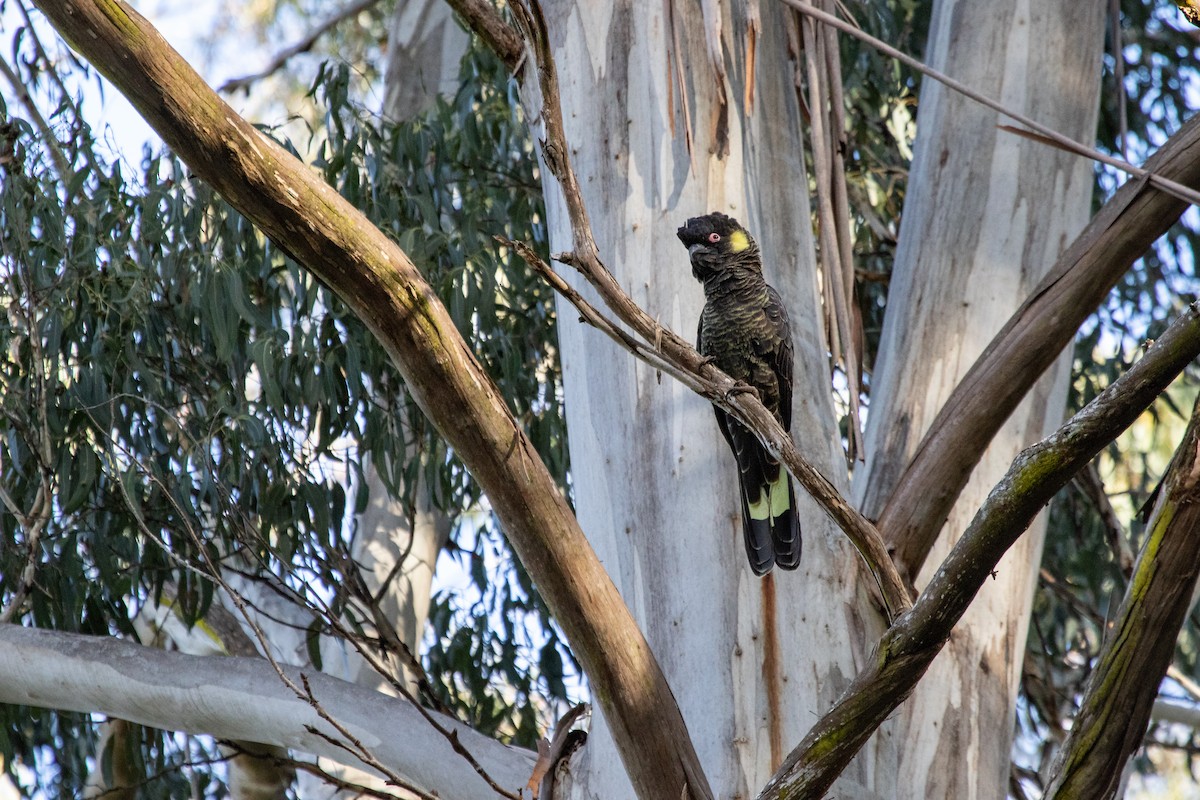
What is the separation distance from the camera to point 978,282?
255 centimetres

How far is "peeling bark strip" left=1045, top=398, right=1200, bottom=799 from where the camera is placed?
4.61ft

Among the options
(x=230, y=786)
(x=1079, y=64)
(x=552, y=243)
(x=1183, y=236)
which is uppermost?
(x=1183, y=236)

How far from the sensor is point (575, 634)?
1.71 meters

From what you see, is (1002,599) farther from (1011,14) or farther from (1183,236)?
(1183,236)

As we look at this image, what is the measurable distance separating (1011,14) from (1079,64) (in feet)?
0.62

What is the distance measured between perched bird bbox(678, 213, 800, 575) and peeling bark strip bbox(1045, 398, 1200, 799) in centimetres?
70

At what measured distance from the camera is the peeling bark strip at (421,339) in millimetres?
1537

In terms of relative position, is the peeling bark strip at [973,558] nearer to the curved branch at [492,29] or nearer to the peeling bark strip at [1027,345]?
the peeling bark strip at [1027,345]

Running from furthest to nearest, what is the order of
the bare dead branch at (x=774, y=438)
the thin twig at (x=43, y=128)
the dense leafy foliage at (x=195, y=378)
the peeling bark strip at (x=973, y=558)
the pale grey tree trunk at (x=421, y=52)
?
the pale grey tree trunk at (x=421, y=52)
the thin twig at (x=43, y=128)
the dense leafy foliage at (x=195, y=378)
the bare dead branch at (x=774, y=438)
the peeling bark strip at (x=973, y=558)

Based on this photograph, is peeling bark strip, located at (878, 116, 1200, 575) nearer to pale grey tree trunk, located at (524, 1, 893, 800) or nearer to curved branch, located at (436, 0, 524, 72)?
pale grey tree trunk, located at (524, 1, 893, 800)

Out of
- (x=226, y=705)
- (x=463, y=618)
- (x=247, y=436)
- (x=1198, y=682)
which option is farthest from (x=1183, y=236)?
(x=226, y=705)

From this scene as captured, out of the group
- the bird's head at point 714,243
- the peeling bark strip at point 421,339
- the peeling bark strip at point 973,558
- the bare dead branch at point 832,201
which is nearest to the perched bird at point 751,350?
the bird's head at point 714,243

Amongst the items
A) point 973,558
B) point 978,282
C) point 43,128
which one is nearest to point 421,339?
point 973,558

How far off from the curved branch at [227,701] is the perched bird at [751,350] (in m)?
0.73
